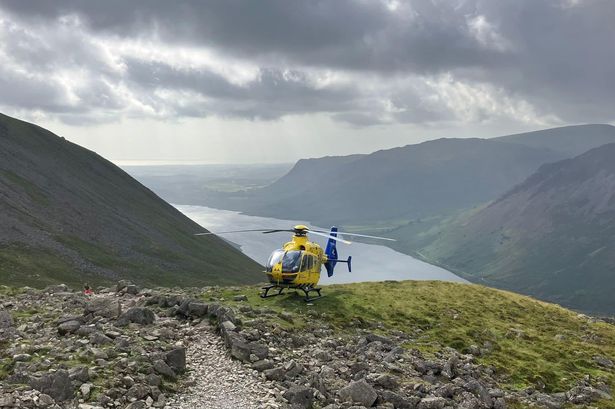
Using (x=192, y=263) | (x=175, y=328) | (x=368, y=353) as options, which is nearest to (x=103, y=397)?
(x=175, y=328)

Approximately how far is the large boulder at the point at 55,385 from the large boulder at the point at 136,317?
760cm

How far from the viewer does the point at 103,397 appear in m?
14.7

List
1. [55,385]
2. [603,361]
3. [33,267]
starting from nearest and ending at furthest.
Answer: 1. [55,385]
2. [603,361]
3. [33,267]

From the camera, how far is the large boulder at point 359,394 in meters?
18.5

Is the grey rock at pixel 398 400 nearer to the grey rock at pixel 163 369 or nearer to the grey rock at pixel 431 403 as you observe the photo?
the grey rock at pixel 431 403

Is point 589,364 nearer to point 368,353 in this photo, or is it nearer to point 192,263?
point 368,353

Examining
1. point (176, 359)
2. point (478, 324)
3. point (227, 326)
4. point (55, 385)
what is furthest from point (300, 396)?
point (478, 324)

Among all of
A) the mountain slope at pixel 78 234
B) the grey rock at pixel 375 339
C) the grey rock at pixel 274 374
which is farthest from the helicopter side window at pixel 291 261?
the mountain slope at pixel 78 234

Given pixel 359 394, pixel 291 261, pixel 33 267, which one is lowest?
pixel 33 267

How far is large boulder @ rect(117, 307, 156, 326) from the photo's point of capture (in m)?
22.5

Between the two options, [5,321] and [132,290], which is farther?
[132,290]

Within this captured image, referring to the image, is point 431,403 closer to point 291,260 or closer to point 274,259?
point 291,260

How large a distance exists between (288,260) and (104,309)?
1500cm

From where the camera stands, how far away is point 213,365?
19703 mm
